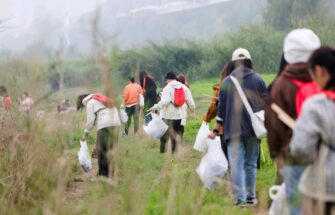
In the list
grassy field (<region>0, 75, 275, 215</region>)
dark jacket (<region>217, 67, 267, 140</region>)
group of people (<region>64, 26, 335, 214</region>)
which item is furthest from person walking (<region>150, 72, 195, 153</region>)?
grassy field (<region>0, 75, 275, 215</region>)

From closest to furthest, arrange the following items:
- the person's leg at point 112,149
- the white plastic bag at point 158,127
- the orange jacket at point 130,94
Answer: the person's leg at point 112,149
the white plastic bag at point 158,127
the orange jacket at point 130,94

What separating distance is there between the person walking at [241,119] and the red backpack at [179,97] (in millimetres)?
3269

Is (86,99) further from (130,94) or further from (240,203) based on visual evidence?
(130,94)

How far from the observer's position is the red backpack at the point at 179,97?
9398 mm

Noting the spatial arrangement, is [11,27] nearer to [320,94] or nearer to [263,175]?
[263,175]

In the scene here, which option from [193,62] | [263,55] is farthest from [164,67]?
[263,55]

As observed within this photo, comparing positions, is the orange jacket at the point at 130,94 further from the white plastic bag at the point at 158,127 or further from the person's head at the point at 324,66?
the person's head at the point at 324,66

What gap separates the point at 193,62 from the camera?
37906 millimetres

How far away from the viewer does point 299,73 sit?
386 centimetres

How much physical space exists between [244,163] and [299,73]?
7.94 ft

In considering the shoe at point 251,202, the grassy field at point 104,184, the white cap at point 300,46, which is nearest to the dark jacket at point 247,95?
the shoe at point 251,202

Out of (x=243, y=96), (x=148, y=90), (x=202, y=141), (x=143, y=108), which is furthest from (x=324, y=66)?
(x=148, y=90)

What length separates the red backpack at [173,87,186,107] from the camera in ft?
30.8

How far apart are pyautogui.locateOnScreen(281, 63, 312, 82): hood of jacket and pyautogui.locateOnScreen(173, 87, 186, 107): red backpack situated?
5516mm
